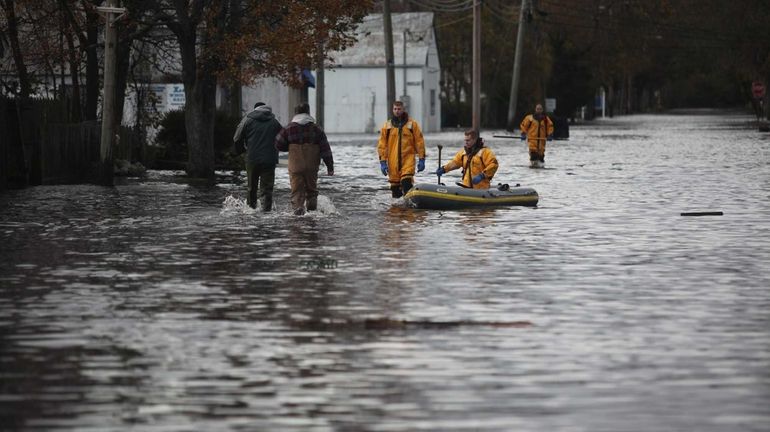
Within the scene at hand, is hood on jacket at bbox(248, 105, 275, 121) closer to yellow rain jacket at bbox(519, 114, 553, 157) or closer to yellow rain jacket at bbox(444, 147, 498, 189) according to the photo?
yellow rain jacket at bbox(444, 147, 498, 189)

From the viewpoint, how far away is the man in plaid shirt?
23.8 metres

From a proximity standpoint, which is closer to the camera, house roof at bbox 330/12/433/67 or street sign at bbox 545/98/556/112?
house roof at bbox 330/12/433/67

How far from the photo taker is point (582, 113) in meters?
159

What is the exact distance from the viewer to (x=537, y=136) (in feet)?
141

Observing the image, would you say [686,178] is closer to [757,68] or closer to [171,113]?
[171,113]

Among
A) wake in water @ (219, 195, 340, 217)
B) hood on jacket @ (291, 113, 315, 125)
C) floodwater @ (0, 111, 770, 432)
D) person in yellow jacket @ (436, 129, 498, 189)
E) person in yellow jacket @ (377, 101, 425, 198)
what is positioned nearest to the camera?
floodwater @ (0, 111, 770, 432)

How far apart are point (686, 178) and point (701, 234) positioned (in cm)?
1554

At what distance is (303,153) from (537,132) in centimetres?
1985

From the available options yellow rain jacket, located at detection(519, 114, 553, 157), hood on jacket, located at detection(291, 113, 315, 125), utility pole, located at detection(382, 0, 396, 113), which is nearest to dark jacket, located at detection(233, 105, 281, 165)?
hood on jacket, located at detection(291, 113, 315, 125)

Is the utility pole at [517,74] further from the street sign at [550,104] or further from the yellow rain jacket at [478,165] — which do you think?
the yellow rain jacket at [478,165]

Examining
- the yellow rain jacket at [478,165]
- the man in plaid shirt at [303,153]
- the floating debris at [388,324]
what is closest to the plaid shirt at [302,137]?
the man in plaid shirt at [303,153]

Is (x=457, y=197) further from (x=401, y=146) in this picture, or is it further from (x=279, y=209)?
(x=279, y=209)

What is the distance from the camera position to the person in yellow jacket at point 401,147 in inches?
1056

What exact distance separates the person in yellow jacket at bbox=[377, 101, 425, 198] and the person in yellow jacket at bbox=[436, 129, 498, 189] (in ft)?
2.07
